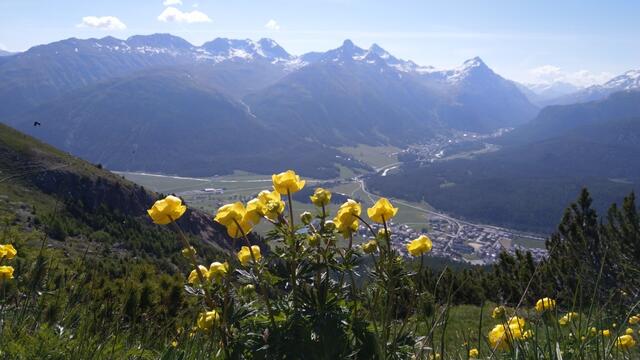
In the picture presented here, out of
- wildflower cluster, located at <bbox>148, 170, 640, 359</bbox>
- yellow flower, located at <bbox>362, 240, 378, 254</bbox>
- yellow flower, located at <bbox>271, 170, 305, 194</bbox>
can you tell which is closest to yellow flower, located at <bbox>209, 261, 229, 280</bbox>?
wildflower cluster, located at <bbox>148, 170, 640, 359</bbox>

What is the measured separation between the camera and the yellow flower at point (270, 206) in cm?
272

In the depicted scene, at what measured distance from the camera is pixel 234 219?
2.78m

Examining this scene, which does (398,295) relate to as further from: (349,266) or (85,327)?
(85,327)

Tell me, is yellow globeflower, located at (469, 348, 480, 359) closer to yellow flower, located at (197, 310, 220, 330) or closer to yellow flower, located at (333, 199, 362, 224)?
yellow flower, located at (333, 199, 362, 224)

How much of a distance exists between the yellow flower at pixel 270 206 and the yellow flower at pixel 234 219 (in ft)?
0.40

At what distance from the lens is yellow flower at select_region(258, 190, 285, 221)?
107 inches

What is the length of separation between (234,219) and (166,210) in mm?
424

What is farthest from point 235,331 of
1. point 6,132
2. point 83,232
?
point 6,132

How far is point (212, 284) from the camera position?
2.73 m

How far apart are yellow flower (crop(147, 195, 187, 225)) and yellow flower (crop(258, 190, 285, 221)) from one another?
1.57 feet

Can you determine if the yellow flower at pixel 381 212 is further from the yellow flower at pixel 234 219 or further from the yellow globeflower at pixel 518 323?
the yellow globeflower at pixel 518 323

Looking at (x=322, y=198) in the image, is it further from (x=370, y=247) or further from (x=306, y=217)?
(x=370, y=247)

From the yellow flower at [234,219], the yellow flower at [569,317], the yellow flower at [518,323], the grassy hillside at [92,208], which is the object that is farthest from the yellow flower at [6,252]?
the grassy hillside at [92,208]

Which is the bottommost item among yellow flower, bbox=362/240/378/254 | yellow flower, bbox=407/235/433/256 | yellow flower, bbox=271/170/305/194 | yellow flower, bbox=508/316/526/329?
yellow flower, bbox=508/316/526/329
